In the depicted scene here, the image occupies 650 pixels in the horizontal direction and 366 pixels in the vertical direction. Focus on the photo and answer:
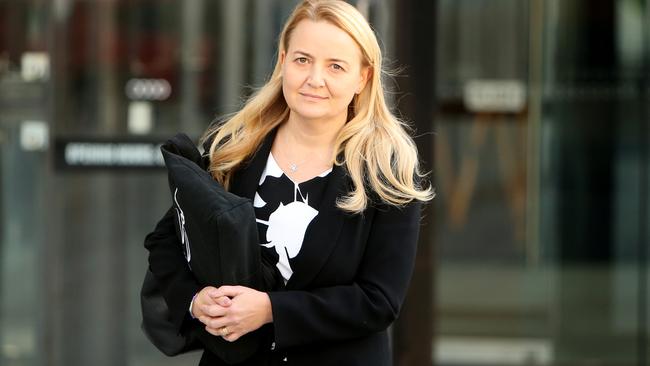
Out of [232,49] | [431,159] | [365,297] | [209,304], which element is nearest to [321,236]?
[365,297]

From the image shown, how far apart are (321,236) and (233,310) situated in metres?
0.25

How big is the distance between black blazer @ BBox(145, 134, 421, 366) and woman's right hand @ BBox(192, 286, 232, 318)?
0.21 ft

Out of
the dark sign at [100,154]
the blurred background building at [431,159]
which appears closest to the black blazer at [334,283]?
the blurred background building at [431,159]

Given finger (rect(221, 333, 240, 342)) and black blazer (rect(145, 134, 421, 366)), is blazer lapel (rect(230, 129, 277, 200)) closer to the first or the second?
black blazer (rect(145, 134, 421, 366))

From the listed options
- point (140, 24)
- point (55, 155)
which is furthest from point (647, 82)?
point (55, 155)

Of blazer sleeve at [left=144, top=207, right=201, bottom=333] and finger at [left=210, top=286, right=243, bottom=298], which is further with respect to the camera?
blazer sleeve at [left=144, top=207, right=201, bottom=333]

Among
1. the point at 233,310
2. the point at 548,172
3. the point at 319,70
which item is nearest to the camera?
the point at 233,310

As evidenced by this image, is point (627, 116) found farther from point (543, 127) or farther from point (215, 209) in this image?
point (215, 209)

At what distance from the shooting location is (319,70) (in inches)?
94.1

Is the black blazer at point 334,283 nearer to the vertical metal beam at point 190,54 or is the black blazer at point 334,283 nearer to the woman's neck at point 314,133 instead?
the woman's neck at point 314,133

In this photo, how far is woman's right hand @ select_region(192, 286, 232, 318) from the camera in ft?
7.51

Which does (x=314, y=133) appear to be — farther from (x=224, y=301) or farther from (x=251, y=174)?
(x=224, y=301)

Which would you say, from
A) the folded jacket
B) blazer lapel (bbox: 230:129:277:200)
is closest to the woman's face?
blazer lapel (bbox: 230:129:277:200)

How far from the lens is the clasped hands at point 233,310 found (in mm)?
2285
